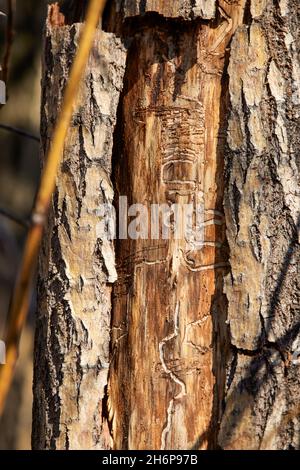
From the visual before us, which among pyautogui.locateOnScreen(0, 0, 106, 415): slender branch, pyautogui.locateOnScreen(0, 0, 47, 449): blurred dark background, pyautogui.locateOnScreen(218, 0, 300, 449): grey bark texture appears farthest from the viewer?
pyautogui.locateOnScreen(0, 0, 47, 449): blurred dark background

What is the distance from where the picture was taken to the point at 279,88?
146 centimetres

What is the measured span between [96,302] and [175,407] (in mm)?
236

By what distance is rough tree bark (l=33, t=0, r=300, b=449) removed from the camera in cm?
142

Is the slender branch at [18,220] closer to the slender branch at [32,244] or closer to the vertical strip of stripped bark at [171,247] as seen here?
the slender branch at [32,244]

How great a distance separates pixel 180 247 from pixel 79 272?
0.19 meters

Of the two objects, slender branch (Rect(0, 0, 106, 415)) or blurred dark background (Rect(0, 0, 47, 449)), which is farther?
blurred dark background (Rect(0, 0, 47, 449))

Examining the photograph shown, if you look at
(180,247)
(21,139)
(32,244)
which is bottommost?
(32,244)

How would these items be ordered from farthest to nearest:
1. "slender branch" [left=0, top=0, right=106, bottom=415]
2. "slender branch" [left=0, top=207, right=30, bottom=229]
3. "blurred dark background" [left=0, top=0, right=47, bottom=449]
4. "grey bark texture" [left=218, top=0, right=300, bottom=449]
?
1. "blurred dark background" [left=0, top=0, right=47, bottom=449]
2. "grey bark texture" [left=218, top=0, right=300, bottom=449]
3. "slender branch" [left=0, top=207, right=30, bottom=229]
4. "slender branch" [left=0, top=0, right=106, bottom=415]

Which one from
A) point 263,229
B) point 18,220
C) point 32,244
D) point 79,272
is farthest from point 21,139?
point 32,244

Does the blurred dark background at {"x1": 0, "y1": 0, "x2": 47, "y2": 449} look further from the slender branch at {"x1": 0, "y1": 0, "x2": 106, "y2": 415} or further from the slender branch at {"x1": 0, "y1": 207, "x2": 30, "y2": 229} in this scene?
the slender branch at {"x1": 0, "y1": 0, "x2": 106, "y2": 415}

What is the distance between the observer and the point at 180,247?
4.88 feet

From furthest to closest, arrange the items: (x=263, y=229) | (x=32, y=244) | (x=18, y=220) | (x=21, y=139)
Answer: (x=21, y=139), (x=263, y=229), (x=18, y=220), (x=32, y=244)

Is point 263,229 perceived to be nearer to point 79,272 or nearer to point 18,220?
point 79,272

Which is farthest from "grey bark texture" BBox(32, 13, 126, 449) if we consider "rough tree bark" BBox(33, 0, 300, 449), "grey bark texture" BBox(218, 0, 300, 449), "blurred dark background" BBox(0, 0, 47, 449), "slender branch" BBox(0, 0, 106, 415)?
"blurred dark background" BBox(0, 0, 47, 449)
